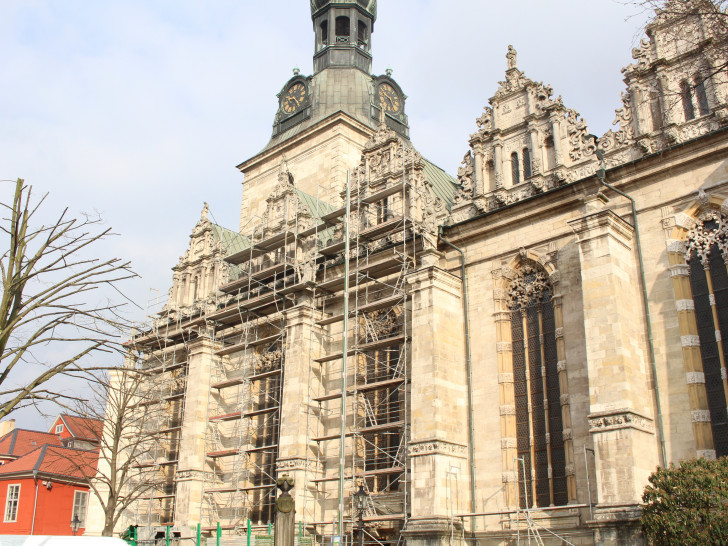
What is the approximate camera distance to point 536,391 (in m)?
23.3

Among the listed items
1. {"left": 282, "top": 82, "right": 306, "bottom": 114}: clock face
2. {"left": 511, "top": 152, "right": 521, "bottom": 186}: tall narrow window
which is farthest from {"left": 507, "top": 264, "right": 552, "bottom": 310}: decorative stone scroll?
{"left": 282, "top": 82, "right": 306, "bottom": 114}: clock face

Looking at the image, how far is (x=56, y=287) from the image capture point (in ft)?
35.9

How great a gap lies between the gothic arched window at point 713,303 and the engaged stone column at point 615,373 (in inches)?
58.5

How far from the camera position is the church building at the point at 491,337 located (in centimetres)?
2030

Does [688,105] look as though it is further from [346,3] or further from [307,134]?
[346,3]

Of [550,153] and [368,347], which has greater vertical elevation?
[550,153]

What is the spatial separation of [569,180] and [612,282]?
5006 mm

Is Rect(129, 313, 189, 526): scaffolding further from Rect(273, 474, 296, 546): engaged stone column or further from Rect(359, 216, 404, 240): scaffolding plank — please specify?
Rect(273, 474, 296, 546): engaged stone column

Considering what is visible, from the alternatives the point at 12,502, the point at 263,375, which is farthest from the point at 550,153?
the point at 12,502

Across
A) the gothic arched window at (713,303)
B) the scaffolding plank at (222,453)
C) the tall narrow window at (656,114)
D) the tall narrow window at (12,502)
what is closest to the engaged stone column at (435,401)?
the gothic arched window at (713,303)

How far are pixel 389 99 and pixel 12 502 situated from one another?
112 feet

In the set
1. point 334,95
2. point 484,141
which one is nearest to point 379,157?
point 484,141

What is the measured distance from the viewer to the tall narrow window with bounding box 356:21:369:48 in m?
48.0

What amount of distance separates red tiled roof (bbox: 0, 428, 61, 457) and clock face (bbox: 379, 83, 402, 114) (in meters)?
35.8
